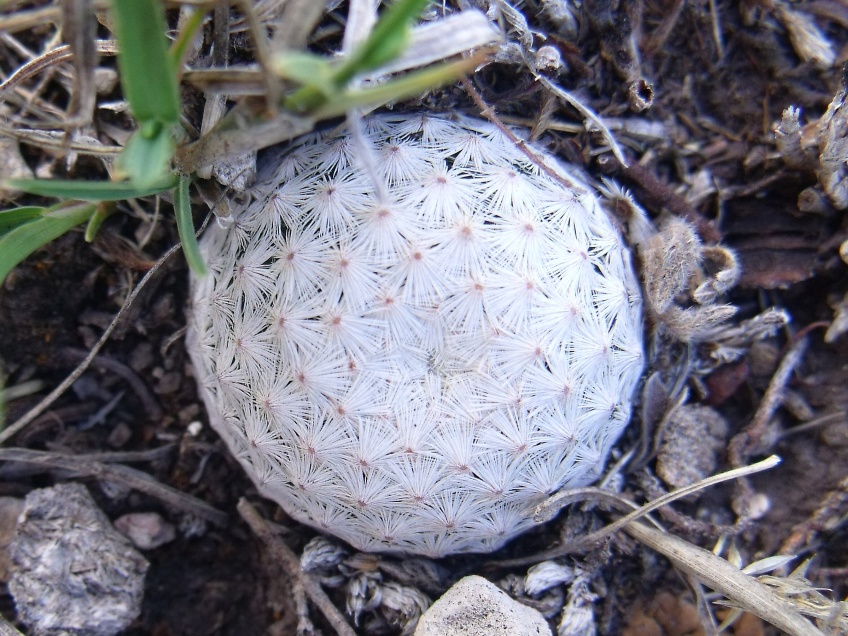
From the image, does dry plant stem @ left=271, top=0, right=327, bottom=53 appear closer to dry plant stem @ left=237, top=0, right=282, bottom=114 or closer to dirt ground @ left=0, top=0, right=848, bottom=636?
dry plant stem @ left=237, top=0, right=282, bottom=114

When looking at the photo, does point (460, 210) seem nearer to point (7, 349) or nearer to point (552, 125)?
point (552, 125)

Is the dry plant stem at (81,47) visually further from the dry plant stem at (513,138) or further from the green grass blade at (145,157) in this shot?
the dry plant stem at (513,138)

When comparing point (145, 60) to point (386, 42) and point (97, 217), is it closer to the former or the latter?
point (386, 42)

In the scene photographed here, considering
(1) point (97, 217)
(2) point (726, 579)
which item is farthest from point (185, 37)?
(2) point (726, 579)

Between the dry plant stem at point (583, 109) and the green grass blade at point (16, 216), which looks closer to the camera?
the green grass blade at point (16, 216)

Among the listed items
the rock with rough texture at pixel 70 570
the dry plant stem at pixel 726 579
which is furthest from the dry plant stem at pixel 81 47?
the dry plant stem at pixel 726 579

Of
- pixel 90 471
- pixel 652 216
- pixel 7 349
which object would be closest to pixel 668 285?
pixel 652 216

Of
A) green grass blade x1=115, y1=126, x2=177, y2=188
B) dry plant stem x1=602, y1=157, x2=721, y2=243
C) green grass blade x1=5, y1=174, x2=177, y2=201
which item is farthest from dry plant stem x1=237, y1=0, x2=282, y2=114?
dry plant stem x1=602, y1=157, x2=721, y2=243
